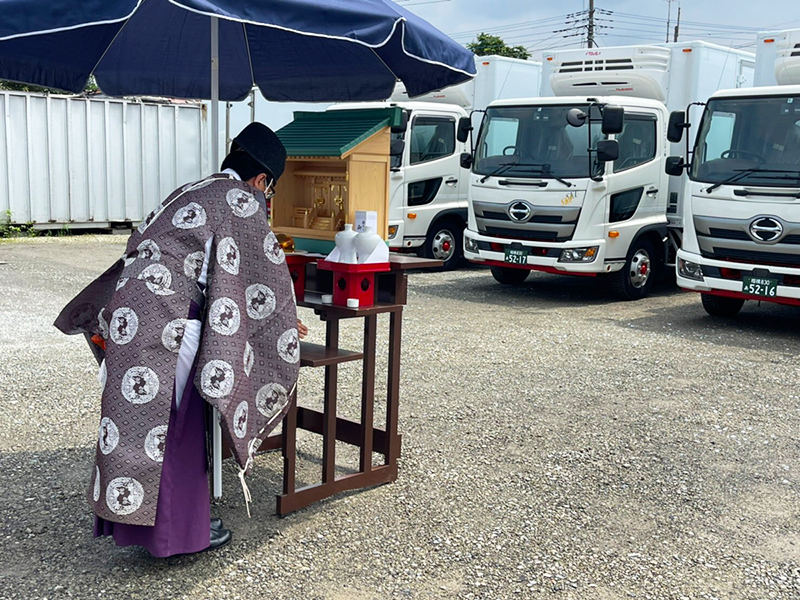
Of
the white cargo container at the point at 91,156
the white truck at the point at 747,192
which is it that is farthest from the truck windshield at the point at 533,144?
the white cargo container at the point at 91,156

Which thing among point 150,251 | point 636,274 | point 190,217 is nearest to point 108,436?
point 150,251

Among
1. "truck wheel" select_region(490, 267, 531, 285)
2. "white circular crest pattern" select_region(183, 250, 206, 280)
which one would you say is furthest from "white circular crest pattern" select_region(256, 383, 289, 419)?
"truck wheel" select_region(490, 267, 531, 285)

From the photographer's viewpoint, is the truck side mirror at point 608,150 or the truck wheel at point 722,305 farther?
the truck side mirror at point 608,150

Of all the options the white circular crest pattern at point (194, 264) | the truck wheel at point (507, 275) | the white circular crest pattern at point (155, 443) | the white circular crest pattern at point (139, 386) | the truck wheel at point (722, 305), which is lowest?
the truck wheel at point (507, 275)

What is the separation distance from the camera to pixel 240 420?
10.6ft

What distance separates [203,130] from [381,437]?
13559mm

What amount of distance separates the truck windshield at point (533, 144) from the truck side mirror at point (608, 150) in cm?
24

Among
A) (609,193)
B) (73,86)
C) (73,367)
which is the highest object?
(73,86)

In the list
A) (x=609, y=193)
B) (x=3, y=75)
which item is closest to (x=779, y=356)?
(x=609, y=193)

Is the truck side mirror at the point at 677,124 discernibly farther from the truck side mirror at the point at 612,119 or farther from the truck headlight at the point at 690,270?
the truck headlight at the point at 690,270

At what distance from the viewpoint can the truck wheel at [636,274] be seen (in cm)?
1017

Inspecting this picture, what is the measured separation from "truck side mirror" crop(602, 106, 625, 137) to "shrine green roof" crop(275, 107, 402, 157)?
529 cm

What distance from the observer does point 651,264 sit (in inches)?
413

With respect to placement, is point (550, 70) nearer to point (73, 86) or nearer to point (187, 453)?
point (73, 86)
